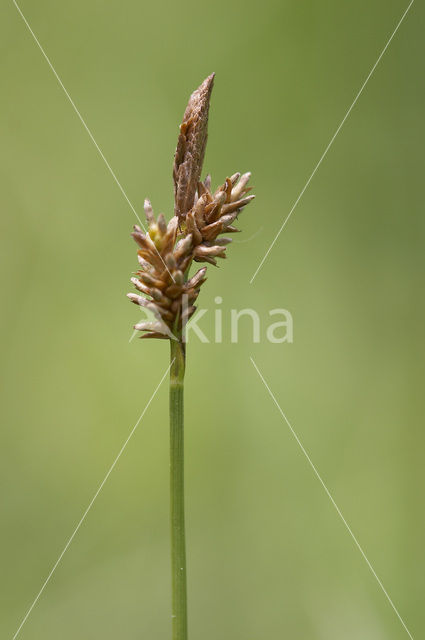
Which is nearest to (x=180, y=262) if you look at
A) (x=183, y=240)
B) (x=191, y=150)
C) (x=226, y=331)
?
(x=183, y=240)

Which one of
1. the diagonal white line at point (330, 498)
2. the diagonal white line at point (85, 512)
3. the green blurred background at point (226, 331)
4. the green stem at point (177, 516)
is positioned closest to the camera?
the green stem at point (177, 516)

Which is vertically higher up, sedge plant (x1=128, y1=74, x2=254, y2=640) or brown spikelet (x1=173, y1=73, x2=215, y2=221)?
brown spikelet (x1=173, y1=73, x2=215, y2=221)

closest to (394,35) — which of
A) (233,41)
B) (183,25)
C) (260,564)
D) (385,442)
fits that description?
(233,41)

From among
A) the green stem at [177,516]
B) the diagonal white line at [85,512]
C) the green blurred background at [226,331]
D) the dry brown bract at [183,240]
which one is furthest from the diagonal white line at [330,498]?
the dry brown bract at [183,240]

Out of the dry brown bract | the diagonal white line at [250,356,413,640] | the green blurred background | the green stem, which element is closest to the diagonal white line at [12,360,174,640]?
the green blurred background

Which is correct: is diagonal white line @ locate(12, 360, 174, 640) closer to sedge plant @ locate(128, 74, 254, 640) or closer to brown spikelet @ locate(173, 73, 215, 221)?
sedge plant @ locate(128, 74, 254, 640)

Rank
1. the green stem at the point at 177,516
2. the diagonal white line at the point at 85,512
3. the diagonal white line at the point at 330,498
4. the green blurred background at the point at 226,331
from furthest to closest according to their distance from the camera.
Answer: the green blurred background at the point at 226,331, the diagonal white line at the point at 85,512, the diagonal white line at the point at 330,498, the green stem at the point at 177,516

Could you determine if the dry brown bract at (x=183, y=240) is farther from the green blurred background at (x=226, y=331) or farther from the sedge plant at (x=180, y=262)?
the green blurred background at (x=226, y=331)
